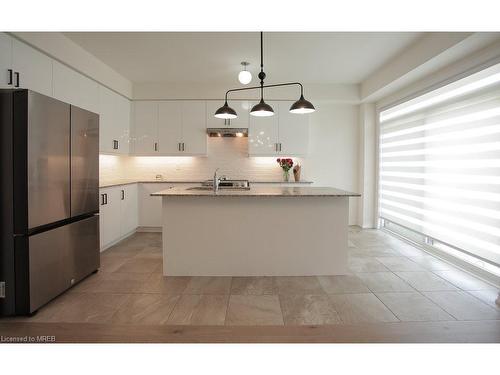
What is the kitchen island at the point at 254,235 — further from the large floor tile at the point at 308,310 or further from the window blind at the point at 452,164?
the window blind at the point at 452,164

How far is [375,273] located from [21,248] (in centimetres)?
348

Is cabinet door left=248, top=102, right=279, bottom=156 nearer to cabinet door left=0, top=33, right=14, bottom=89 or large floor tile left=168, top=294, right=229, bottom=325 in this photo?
large floor tile left=168, top=294, right=229, bottom=325

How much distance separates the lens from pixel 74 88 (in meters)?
4.11

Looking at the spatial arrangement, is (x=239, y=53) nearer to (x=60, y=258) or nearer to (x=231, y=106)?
(x=231, y=106)

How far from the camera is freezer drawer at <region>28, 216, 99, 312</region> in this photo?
2.60 m

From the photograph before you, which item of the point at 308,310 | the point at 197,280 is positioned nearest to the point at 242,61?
the point at 197,280

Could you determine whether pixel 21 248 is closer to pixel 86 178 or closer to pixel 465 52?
pixel 86 178

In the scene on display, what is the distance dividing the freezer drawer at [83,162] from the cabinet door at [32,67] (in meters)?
0.63

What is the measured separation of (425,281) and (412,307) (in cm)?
77

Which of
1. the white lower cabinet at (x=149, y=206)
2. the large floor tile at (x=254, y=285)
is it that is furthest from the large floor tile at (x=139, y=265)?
the white lower cabinet at (x=149, y=206)

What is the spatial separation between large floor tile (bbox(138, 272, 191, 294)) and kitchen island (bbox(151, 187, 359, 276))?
9cm

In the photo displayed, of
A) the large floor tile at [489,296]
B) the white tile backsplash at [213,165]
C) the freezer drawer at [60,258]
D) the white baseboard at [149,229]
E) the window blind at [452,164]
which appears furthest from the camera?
the white tile backsplash at [213,165]

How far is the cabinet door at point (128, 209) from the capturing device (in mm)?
5180
